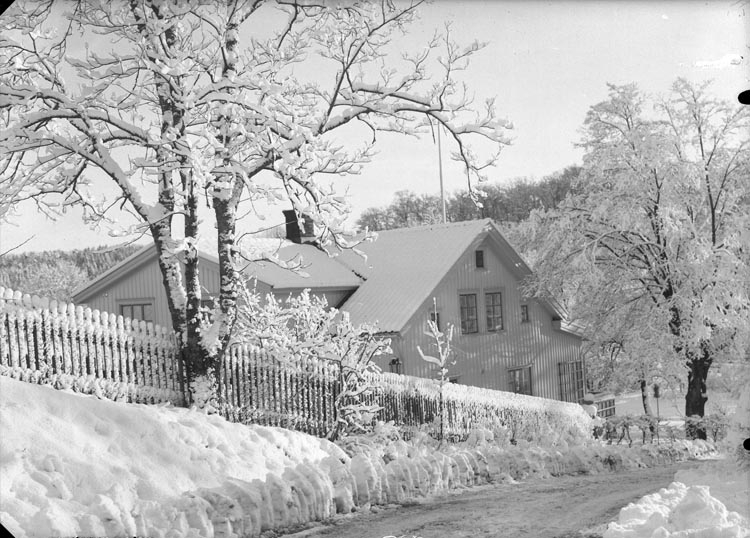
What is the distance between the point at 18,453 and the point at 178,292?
44.6 inches

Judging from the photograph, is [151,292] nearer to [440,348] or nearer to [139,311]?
[139,311]

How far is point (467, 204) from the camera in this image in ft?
12.8

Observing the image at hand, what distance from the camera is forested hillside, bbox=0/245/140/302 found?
3.86m

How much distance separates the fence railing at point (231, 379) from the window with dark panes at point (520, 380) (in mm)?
43

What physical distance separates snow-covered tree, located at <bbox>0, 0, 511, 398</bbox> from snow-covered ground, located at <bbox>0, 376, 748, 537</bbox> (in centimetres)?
66

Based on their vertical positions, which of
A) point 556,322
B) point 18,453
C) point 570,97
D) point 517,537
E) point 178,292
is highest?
point 570,97

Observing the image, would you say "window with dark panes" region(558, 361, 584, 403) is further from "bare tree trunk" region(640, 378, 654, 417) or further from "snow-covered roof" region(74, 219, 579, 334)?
"bare tree trunk" region(640, 378, 654, 417)

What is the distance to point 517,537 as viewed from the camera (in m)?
3.44

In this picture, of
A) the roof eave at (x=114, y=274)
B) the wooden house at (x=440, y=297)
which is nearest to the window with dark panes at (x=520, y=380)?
the wooden house at (x=440, y=297)

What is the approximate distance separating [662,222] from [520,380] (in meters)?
1.05

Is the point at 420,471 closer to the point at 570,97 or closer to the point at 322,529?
the point at 322,529

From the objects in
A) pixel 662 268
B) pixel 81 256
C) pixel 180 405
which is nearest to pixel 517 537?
pixel 662 268

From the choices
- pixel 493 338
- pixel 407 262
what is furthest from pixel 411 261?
A: pixel 493 338

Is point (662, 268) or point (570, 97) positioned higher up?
point (570, 97)
